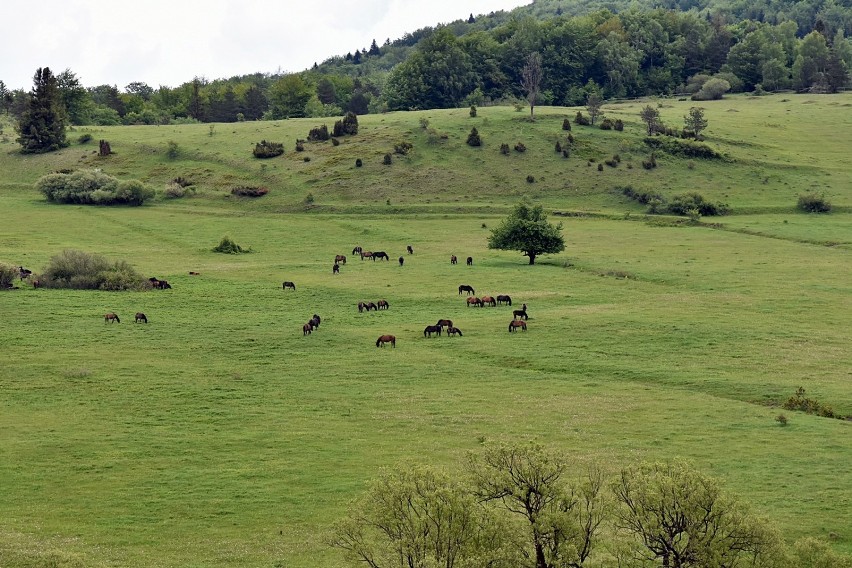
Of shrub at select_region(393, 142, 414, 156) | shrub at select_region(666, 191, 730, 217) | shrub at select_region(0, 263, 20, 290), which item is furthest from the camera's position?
shrub at select_region(393, 142, 414, 156)

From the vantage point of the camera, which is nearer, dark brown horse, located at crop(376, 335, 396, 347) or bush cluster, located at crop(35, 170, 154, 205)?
dark brown horse, located at crop(376, 335, 396, 347)

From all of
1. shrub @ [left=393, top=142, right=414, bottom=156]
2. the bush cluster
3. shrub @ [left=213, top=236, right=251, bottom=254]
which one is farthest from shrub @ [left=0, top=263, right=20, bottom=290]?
shrub @ [left=393, top=142, right=414, bottom=156]

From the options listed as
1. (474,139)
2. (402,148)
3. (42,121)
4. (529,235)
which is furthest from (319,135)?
(529,235)

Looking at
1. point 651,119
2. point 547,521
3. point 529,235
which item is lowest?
point 547,521

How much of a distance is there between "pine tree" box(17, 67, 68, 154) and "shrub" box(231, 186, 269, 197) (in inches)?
1416

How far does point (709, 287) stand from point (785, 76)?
130913 millimetres

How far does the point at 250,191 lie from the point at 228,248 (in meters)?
29.8

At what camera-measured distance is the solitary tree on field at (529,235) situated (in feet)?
269

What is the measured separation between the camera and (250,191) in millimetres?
116688

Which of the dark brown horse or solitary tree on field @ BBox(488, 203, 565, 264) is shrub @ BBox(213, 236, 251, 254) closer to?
solitary tree on field @ BBox(488, 203, 565, 264)

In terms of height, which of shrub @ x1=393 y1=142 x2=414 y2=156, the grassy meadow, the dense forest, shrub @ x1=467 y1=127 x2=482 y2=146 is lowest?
the grassy meadow

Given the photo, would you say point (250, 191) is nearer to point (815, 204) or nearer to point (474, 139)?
point (474, 139)

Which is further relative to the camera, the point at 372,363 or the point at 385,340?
the point at 385,340

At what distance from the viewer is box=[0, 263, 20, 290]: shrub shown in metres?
68.1
